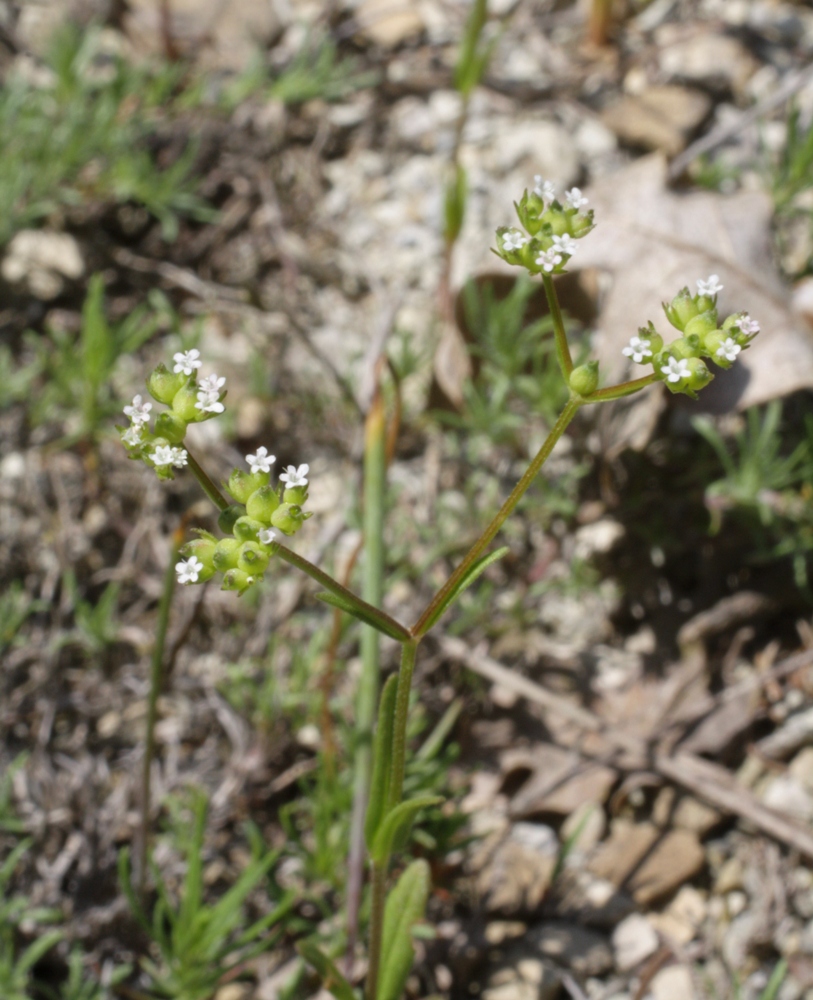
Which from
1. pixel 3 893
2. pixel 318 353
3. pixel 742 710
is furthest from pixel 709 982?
pixel 318 353

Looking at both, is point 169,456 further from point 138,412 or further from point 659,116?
point 659,116

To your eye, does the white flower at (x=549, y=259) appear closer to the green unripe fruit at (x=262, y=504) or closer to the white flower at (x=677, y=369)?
the white flower at (x=677, y=369)

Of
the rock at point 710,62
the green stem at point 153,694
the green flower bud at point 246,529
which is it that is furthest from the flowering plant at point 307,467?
the rock at point 710,62

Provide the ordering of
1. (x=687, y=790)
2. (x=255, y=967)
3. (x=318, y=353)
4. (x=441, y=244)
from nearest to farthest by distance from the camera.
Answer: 1. (x=255, y=967)
2. (x=687, y=790)
3. (x=318, y=353)
4. (x=441, y=244)

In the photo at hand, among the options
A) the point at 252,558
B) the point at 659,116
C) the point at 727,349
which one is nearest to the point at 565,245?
the point at 727,349

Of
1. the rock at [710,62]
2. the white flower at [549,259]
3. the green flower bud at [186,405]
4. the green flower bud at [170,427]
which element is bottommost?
the green flower bud at [170,427]

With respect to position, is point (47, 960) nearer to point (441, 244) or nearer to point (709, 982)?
point (709, 982)
